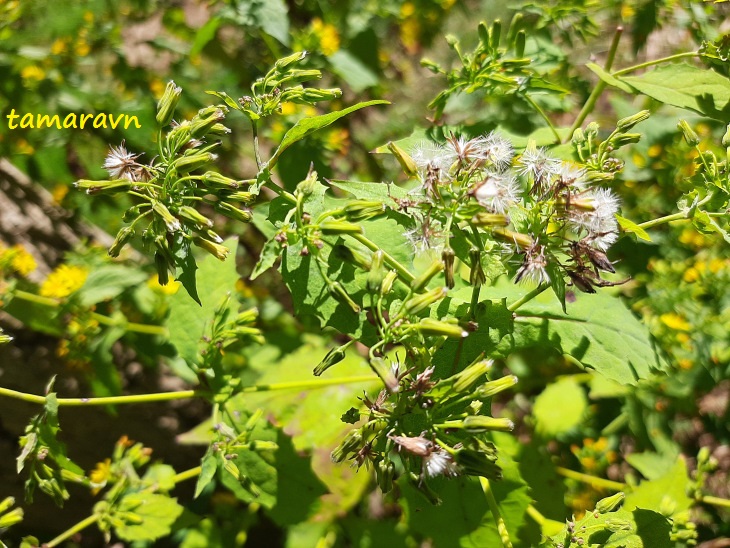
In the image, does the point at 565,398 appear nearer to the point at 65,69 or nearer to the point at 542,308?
the point at 542,308

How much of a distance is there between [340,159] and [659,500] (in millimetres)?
2737

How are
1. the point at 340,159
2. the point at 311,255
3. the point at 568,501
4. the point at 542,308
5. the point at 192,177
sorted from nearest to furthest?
the point at 192,177 < the point at 311,255 < the point at 542,308 < the point at 568,501 < the point at 340,159

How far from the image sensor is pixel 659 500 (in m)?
2.34

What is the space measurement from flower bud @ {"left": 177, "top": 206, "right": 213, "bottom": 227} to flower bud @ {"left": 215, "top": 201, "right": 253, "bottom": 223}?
0.06m

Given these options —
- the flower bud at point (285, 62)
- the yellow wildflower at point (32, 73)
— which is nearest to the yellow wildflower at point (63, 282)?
the yellow wildflower at point (32, 73)

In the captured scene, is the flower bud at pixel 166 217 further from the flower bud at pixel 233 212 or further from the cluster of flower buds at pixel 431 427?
the cluster of flower buds at pixel 431 427

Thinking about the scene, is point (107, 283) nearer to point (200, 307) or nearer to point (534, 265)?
point (200, 307)

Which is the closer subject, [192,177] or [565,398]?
[192,177]

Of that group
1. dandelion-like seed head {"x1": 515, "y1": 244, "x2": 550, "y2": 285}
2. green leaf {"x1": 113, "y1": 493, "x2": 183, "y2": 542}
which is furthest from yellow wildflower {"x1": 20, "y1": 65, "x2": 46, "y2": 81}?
dandelion-like seed head {"x1": 515, "y1": 244, "x2": 550, "y2": 285}

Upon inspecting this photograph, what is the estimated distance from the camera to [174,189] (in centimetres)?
150

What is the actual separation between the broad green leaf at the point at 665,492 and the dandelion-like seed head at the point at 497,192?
1510mm

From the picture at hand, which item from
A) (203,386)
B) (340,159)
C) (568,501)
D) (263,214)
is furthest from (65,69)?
(568,501)

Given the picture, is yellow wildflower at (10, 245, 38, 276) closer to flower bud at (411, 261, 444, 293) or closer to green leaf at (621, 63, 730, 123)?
flower bud at (411, 261, 444, 293)

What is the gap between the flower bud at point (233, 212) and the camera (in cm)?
148
